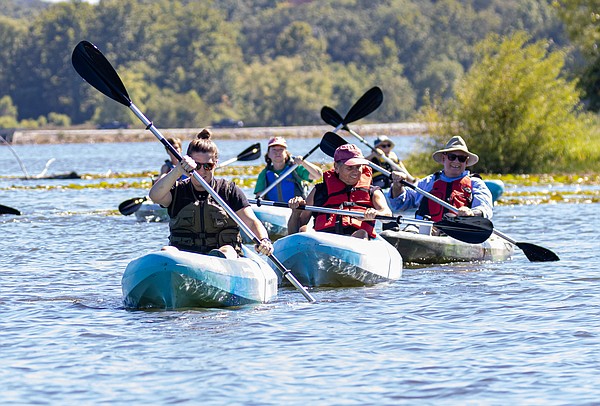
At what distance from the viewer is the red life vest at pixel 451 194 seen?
1234 cm

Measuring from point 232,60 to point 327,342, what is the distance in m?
123

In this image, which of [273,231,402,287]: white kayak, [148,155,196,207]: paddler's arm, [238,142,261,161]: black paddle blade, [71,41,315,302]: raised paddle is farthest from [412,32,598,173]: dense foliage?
[148,155,196,207]: paddler's arm

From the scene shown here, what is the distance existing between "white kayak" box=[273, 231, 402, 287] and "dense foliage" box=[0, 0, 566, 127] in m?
101

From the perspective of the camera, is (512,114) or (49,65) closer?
(512,114)

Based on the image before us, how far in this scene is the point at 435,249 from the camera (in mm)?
12516

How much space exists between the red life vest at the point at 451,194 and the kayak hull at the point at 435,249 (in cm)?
27

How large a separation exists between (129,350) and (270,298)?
2019 mm

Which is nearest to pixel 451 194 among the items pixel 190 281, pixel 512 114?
pixel 190 281

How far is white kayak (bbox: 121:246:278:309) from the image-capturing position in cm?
895

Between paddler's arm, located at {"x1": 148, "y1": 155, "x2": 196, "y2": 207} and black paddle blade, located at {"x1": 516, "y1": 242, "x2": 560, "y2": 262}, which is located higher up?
paddler's arm, located at {"x1": 148, "y1": 155, "x2": 196, "y2": 207}

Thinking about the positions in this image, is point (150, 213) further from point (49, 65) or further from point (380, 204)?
point (49, 65)

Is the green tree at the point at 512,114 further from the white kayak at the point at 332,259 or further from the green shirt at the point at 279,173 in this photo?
the white kayak at the point at 332,259

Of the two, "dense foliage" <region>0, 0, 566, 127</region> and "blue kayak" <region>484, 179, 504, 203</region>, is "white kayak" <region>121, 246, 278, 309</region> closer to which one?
"blue kayak" <region>484, 179, 504, 203</region>

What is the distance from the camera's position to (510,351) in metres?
8.09
